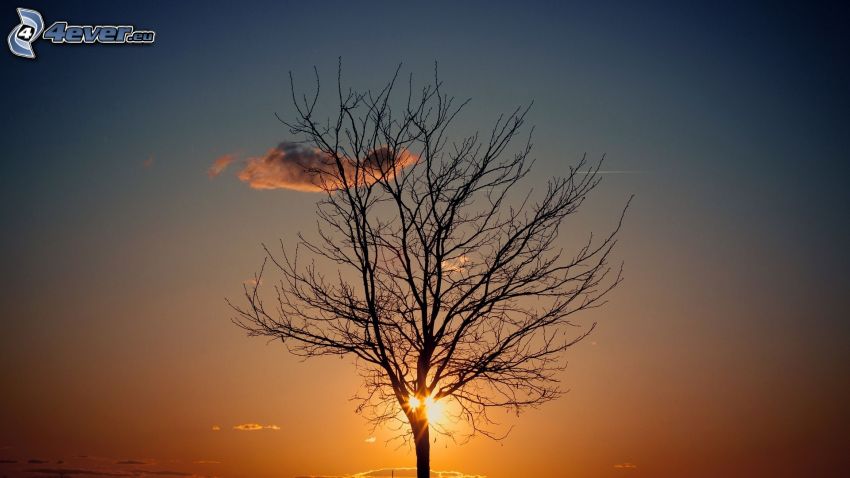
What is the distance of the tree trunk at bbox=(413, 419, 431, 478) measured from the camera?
37.7 feet

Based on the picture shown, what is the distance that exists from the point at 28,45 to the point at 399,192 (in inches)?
501

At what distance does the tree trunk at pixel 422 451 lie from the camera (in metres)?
11.5

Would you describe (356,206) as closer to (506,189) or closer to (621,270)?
(506,189)

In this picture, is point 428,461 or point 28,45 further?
point 28,45

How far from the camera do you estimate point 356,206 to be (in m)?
11.9

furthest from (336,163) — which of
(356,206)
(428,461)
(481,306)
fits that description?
(428,461)

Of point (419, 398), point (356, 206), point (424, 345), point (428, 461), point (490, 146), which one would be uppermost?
point (490, 146)

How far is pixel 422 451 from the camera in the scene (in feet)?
37.7
